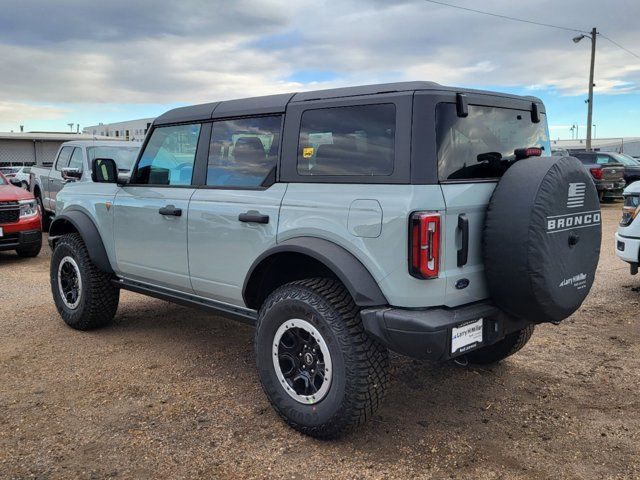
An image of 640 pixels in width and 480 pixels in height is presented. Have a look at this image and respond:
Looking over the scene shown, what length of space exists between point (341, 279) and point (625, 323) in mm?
3787

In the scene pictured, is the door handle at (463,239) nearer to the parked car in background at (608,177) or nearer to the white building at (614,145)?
the parked car in background at (608,177)

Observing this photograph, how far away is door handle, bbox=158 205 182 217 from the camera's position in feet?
13.6

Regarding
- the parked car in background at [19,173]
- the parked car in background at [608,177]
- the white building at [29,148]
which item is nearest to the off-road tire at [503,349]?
the parked car in background at [608,177]

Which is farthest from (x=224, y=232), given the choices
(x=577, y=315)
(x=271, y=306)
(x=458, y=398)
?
(x=577, y=315)

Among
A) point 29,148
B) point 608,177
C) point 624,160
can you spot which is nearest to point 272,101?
point 608,177

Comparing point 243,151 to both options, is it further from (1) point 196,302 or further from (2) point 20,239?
(2) point 20,239

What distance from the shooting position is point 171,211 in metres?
4.18

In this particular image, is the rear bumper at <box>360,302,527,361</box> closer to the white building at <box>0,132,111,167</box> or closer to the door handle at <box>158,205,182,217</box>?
the door handle at <box>158,205,182,217</box>

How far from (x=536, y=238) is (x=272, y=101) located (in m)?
1.86

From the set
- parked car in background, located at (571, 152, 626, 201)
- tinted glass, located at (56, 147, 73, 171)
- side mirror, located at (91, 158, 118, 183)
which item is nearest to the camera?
side mirror, located at (91, 158, 118, 183)

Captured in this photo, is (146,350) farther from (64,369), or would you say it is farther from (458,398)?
(458,398)

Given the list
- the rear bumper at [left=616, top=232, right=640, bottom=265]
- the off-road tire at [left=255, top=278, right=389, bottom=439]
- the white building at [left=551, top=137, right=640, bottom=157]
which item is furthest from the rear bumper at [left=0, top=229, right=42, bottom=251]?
the white building at [left=551, top=137, right=640, bottom=157]

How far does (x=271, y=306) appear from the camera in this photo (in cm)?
343

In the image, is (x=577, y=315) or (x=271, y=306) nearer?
(x=271, y=306)
